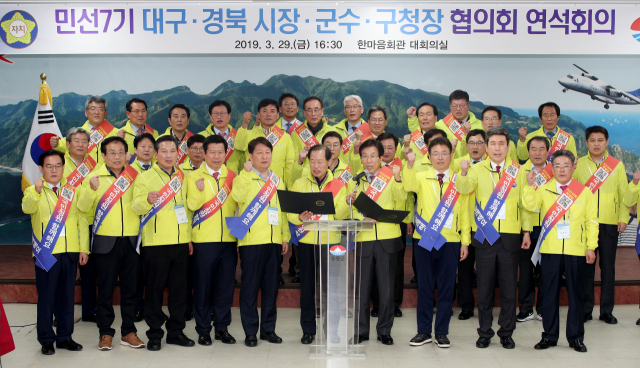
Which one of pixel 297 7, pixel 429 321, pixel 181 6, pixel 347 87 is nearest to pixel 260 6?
pixel 297 7

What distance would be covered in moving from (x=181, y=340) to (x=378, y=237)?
1.52 m

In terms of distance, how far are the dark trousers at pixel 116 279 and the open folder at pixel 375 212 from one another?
1.59 m

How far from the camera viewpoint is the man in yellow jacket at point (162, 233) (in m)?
3.69

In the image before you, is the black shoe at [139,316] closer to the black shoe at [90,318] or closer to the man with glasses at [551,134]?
the black shoe at [90,318]

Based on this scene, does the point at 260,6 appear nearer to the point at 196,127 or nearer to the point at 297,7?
Result: the point at 297,7

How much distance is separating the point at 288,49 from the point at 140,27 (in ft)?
4.50

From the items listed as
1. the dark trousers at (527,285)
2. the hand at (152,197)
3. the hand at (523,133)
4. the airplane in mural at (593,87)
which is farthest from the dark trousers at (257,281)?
the airplane in mural at (593,87)

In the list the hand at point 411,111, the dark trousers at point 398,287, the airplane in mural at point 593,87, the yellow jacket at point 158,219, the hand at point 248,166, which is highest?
the airplane in mural at point 593,87

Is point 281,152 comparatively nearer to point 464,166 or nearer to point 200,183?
point 200,183

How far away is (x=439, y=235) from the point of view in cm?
372

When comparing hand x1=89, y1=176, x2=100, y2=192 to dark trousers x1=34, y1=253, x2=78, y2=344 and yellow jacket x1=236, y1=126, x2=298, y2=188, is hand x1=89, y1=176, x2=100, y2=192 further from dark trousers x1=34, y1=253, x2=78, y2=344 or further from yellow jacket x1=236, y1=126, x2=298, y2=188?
yellow jacket x1=236, y1=126, x2=298, y2=188

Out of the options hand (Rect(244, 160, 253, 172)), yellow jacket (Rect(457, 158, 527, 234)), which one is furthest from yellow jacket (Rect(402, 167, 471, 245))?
hand (Rect(244, 160, 253, 172))

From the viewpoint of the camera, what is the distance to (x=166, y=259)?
373cm

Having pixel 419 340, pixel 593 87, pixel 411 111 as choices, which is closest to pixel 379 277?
pixel 419 340
